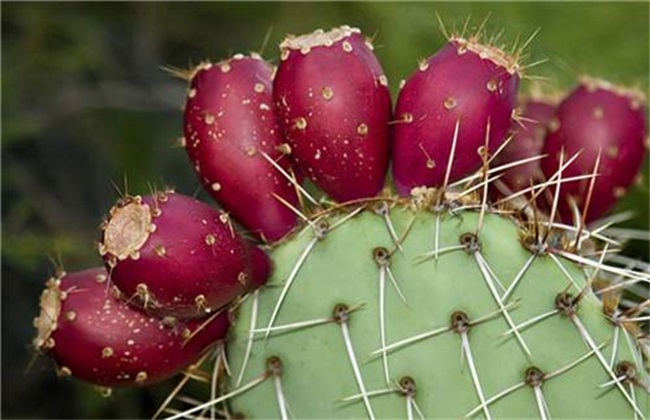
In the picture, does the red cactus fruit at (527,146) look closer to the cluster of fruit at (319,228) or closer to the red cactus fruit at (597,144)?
the red cactus fruit at (597,144)

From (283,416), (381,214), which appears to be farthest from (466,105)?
(283,416)

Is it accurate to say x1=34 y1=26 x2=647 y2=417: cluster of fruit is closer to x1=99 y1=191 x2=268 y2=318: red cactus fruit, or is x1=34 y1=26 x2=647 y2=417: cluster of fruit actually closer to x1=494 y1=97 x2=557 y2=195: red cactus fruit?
x1=99 y1=191 x2=268 y2=318: red cactus fruit

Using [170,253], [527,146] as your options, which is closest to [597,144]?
[527,146]

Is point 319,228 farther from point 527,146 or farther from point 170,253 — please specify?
point 527,146

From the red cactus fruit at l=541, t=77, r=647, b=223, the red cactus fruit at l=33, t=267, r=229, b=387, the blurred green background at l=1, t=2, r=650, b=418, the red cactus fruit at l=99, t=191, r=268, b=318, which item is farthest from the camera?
the blurred green background at l=1, t=2, r=650, b=418

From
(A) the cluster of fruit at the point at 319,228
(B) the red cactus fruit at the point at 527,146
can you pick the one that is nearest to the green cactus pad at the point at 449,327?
(A) the cluster of fruit at the point at 319,228

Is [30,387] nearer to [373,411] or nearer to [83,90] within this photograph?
[83,90]

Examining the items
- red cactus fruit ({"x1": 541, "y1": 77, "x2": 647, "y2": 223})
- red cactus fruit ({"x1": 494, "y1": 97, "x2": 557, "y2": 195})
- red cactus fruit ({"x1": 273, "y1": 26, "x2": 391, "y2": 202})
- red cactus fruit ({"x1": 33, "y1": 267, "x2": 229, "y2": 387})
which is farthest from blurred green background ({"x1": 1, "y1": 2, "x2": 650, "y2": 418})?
red cactus fruit ({"x1": 273, "y1": 26, "x2": 391, "y2": 202})
